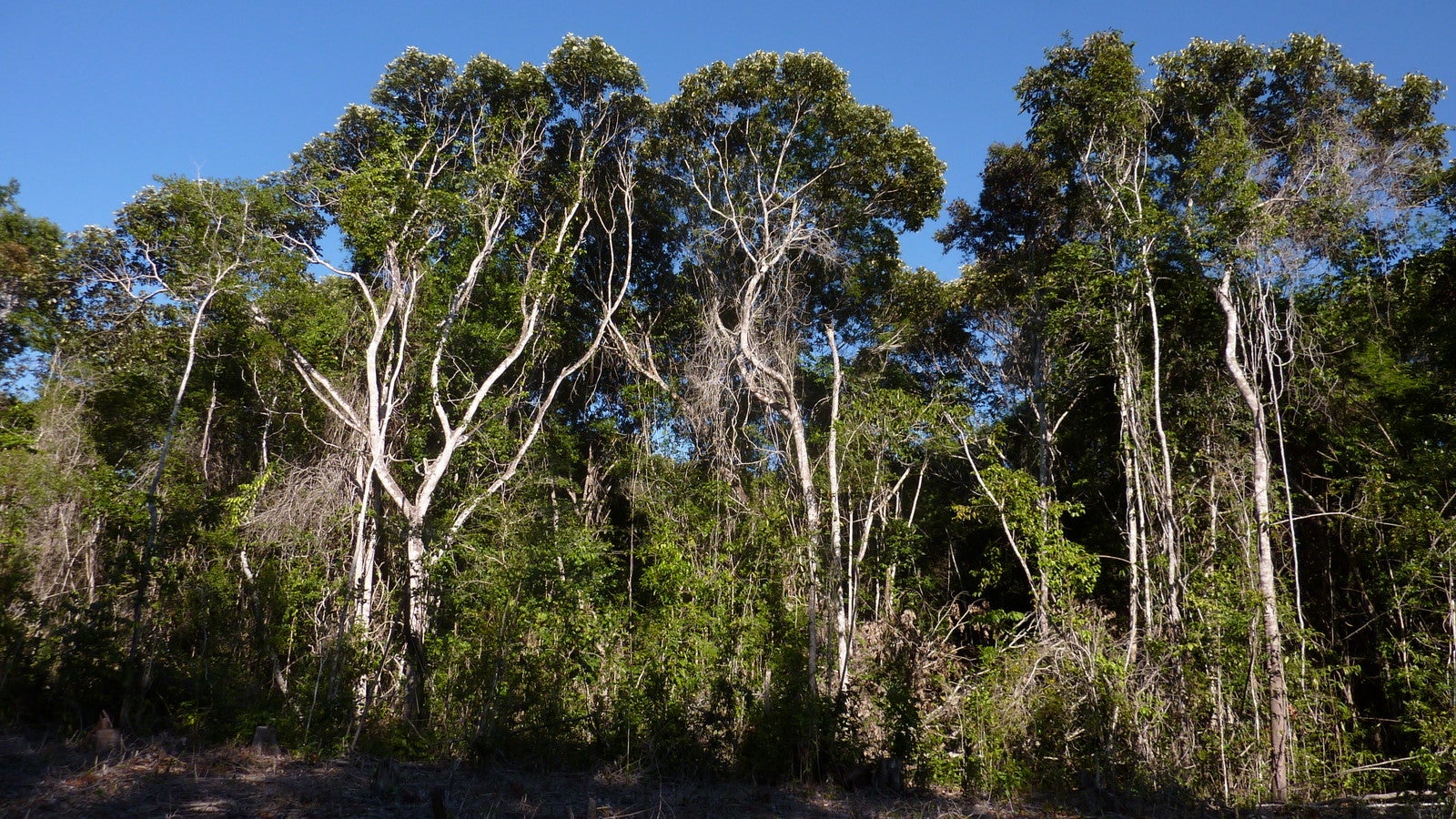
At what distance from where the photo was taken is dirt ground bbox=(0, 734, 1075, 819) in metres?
4.33

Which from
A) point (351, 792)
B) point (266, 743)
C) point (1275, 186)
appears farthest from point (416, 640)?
point (1275, 186)

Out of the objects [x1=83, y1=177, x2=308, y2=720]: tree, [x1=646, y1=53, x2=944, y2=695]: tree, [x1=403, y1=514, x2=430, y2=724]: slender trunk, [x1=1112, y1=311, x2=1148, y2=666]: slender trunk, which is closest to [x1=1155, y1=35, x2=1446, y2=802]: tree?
[x1=1112, y1=311, x2=1148, y2=666]: slender trunk

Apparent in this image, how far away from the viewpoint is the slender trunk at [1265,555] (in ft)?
24.0

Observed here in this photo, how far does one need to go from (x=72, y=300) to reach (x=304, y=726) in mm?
9953

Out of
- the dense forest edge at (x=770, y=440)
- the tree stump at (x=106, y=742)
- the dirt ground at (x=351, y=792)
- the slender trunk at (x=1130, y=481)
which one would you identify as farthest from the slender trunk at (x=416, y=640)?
the slender trunk at (x=1130, y=481)

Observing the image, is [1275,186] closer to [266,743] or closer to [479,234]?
[479,234]

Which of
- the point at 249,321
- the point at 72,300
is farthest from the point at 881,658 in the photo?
the point at 72,300

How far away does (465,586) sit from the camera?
887 centimetres

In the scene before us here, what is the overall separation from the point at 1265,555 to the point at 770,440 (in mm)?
6765

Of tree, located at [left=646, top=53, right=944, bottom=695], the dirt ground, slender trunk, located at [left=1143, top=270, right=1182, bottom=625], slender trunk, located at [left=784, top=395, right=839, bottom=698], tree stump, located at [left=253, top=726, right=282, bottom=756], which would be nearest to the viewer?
the dirt ground

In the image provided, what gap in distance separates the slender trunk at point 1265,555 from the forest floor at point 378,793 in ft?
3.09

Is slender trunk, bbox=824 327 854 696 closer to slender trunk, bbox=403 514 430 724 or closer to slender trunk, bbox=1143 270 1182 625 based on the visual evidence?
slender trunk, bbox=1143 270 1182 625

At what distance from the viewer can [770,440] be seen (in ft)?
41.2

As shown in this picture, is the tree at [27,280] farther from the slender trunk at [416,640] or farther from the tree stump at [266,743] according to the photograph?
the tree stump at [266,743]
